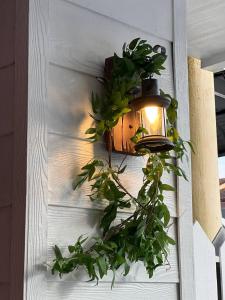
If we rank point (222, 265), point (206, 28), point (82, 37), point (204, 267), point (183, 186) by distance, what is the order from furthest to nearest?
point (206, 28) → point (222, 265) → point (204, 267) → point (183, 186) → point (82, 37)

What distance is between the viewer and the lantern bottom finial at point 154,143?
5.83 feet

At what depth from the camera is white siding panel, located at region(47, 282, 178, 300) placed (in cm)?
165

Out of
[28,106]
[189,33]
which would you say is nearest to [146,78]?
[28,106]

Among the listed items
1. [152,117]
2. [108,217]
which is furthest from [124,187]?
[152,117]

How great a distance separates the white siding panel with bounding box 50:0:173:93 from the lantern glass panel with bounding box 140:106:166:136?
0.22 m

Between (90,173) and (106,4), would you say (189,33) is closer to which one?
(106,4)

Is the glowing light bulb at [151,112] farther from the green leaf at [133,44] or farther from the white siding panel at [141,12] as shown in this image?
the white siding panel at [141,12]

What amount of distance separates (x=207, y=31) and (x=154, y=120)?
165 cm

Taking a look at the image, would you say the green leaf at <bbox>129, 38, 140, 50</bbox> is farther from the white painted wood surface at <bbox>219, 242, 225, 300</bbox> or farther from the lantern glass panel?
the white painted wood surface at <bbox>219, 242, 225, 300</bbox>

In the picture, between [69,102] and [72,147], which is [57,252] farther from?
[69,102]

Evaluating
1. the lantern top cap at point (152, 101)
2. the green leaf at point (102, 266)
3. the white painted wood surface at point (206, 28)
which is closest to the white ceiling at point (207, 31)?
the white painted wood surface at point (206, 28)

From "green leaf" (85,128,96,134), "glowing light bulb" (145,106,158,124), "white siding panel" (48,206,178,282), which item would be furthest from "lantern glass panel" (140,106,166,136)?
"white siding panel" (48,206,178,282)

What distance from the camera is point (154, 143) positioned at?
1777 mm

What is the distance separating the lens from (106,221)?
1.78 meters
